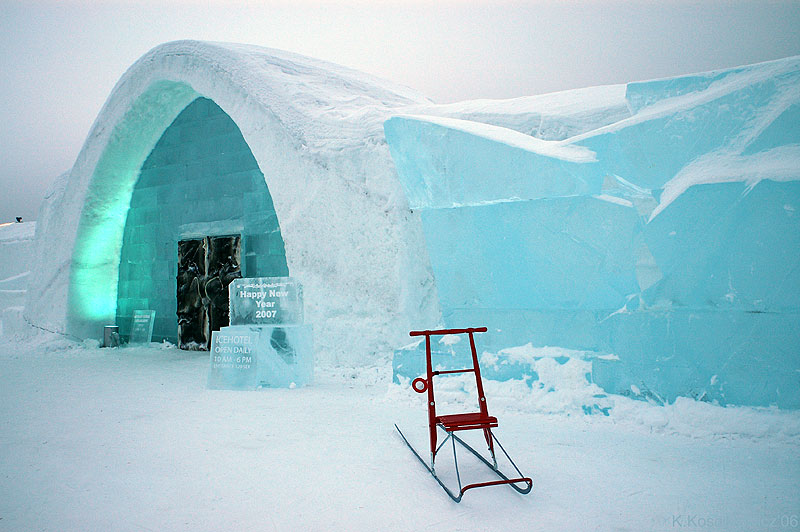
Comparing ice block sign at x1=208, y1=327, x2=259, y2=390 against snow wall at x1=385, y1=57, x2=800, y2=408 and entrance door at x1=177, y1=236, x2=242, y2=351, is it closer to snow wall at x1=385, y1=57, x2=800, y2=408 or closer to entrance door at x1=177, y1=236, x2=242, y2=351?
snow wall at x1=385, y1=57, x2=800, y2=408

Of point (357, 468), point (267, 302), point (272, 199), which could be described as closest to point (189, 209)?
point (272, 199)

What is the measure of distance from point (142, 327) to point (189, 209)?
7.12 feet

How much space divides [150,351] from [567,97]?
711 cm

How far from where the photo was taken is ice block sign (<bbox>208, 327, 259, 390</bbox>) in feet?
17.6

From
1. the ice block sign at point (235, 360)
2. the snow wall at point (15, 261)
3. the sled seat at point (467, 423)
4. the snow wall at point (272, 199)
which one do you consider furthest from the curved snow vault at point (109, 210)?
the snow wall at point (15, 261)

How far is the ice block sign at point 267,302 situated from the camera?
5445 millimetres

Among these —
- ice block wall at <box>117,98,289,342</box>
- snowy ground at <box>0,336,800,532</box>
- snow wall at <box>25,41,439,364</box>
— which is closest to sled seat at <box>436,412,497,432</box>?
snowy ground at <box>0,336,800,532</box>

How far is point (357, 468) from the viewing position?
303 cm

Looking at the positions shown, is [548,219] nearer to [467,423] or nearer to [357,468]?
[467,423]

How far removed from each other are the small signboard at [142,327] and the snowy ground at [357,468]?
4.40 m

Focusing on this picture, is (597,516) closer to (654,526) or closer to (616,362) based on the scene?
(654,526)

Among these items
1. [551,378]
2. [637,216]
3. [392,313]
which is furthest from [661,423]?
[392,313]

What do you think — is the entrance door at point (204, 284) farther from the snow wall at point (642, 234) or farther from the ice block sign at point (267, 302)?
the snow wall at point (642, 234)

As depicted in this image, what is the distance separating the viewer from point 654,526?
228 cm
